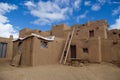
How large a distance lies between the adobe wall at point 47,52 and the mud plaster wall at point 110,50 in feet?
16.4

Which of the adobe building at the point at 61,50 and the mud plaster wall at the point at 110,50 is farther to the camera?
the mud plaster wall at the point at 110,50

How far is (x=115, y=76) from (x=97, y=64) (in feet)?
9.72

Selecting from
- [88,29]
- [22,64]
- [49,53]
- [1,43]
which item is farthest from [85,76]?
[1,43]

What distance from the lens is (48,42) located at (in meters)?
12.1

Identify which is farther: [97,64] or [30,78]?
[97,64]

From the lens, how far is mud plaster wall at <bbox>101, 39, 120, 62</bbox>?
1106 centimetres

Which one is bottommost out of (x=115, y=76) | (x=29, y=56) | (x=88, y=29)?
(x=115, y=76)

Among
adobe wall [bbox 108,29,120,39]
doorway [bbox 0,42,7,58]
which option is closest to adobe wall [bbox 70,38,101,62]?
adobe wall [bbox 108,29,120,39]

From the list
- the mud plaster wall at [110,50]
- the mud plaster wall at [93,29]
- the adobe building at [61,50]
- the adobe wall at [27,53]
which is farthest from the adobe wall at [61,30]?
the adobe wall at [27,53]

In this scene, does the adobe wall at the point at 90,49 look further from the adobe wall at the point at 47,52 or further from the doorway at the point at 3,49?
the doorway at the point at 3,49

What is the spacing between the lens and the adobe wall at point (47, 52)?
10.7m

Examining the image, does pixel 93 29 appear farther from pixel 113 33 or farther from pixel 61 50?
pixel 61 50

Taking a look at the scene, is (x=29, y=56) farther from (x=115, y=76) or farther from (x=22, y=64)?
(x=115, y=76)

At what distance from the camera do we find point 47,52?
1188 centimetres
